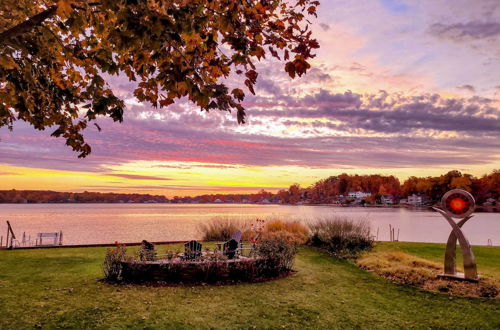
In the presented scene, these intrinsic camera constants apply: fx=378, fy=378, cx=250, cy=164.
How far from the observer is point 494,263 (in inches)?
608

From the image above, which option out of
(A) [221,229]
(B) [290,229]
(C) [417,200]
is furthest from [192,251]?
(C) [417,200]

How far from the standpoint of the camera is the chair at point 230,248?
12133mm

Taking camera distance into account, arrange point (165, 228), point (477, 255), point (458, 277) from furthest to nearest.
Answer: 1. point (165, 228)
2. point (477, 255)
3. point (458, 277)

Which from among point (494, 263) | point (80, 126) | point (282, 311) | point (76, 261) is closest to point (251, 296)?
point (282, 311)

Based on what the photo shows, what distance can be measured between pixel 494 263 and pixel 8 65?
696 inches

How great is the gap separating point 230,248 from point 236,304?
147 inches

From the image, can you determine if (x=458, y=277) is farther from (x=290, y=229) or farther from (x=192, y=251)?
(x=290, y=229)

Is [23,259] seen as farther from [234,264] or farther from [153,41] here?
[153,41]

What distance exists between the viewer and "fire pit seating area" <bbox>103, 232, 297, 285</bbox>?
1066 centimetres

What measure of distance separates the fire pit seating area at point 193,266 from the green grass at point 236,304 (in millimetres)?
558

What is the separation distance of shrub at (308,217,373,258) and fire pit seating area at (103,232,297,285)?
6844 mm

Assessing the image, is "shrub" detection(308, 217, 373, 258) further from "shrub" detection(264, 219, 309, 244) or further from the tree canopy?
the tree canopy

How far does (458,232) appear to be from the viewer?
1174 centimetres

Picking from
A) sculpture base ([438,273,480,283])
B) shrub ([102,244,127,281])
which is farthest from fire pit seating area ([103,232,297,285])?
sculpture base ([438,273,480,283])
